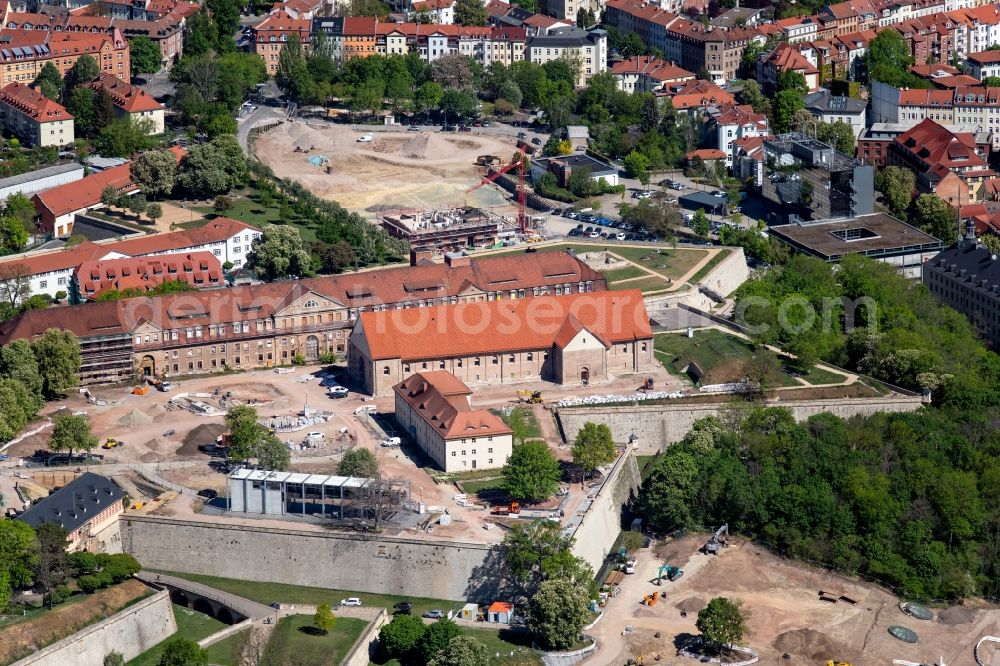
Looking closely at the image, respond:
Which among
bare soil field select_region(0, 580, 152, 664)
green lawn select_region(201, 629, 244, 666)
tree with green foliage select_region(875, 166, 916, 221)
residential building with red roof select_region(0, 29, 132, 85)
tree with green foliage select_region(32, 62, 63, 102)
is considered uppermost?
residential building with red roof select_region(0, 29, 132, 85)

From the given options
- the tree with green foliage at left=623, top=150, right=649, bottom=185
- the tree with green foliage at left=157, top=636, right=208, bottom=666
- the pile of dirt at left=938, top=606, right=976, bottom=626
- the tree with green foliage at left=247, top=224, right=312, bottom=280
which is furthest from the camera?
the tree with green foliage at left=623, top=150, right=649, bottom=185

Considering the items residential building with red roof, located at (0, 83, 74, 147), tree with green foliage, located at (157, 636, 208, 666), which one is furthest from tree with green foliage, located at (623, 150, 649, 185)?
tree with green foliage, located at (157, 636, 208, 666)

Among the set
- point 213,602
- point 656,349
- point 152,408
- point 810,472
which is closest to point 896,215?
point 656,349

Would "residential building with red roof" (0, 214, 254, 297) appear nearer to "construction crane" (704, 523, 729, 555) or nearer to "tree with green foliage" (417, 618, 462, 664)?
"construction crane" (704, 523, 729, 555)

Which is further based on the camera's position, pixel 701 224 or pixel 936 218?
pixel 936 218

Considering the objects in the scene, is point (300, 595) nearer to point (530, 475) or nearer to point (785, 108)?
point (530, 475)

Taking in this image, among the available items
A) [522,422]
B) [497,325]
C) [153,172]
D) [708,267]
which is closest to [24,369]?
[497,325]

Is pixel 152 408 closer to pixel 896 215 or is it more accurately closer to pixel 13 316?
pixel 13 316
